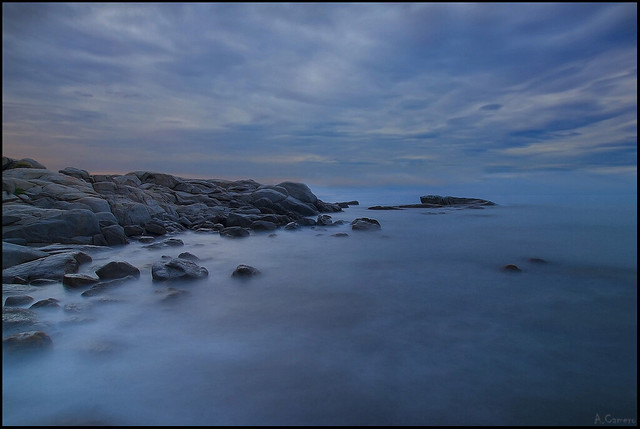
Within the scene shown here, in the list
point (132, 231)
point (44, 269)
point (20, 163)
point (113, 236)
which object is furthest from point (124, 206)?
point (44, 269)

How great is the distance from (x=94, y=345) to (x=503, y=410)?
4.27 m

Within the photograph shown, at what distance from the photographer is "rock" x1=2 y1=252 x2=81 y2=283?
6.72 m

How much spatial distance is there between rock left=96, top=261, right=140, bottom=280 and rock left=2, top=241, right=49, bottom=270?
2205 mm

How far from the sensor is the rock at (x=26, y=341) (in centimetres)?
390

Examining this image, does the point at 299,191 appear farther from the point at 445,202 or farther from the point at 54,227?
the point at 54,227

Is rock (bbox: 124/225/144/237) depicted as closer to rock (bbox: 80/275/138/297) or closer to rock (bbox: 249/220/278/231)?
rock (bbox: 249/220/278/231)

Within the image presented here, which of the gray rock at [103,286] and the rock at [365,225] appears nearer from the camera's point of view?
the gray rock at [103,286]

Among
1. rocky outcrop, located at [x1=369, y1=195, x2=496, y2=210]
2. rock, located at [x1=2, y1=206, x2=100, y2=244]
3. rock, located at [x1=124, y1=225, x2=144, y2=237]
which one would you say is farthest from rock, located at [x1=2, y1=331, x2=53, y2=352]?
rocky outcrop, located at [x1=369, y1=195, x2=496, y2=210]

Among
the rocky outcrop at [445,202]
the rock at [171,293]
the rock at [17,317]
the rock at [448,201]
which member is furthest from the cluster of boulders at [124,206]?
the rock at [448,201]

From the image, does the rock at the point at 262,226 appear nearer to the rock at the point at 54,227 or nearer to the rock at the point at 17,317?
the rock at the point at 54,227

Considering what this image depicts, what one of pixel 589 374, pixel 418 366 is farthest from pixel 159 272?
pixel 589 374

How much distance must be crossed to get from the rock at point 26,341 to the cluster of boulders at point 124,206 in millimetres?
7586

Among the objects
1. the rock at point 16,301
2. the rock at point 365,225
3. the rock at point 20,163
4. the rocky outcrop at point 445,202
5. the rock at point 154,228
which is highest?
the rock at point 20,163

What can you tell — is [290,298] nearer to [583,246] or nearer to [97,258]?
[97,258]
